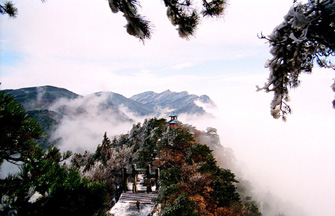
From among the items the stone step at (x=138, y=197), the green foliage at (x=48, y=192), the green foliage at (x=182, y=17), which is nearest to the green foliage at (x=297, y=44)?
the green foliage at (x=182, y=17)

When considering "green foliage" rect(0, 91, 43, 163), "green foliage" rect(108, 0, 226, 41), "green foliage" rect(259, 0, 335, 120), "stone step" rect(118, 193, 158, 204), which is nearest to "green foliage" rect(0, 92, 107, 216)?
"green foliage" rect(0, 91, 43, 163)

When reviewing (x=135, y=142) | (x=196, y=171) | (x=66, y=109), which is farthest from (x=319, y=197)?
(x=66, y=109)

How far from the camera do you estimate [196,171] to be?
1494cm

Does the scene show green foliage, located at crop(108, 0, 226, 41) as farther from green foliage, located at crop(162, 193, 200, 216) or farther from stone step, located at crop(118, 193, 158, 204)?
stone step, located at crop(118, 193, 158, 204)

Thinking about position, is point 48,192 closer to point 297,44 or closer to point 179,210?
point 297,44

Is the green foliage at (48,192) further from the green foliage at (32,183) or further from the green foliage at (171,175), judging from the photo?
the green foliage at (171,175)

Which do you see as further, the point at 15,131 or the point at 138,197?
the point at 138,197

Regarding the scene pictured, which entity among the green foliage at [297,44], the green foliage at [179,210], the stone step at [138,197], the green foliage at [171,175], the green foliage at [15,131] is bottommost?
the stone step at [138,197]

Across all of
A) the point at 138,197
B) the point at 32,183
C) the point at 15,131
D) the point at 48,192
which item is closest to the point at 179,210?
the point at 138,197

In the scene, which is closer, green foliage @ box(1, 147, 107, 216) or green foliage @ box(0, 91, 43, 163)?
green foliage @ box(1, 147, 107, 216)

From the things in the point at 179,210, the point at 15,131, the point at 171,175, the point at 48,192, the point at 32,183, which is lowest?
the point at 179,210

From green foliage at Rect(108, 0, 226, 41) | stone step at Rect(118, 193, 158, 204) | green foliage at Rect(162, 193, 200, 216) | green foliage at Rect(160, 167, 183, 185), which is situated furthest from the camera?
stone step at Rect(118, 193, 158, 204)

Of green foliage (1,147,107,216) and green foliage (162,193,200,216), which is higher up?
green foliage (1,147,107,216)

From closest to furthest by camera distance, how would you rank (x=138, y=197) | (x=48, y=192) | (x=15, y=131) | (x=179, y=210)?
1. (x=48, y=192)
2. (x=15, y=131)
3. (x=179, y=210)
4. (x=138, y=197)
